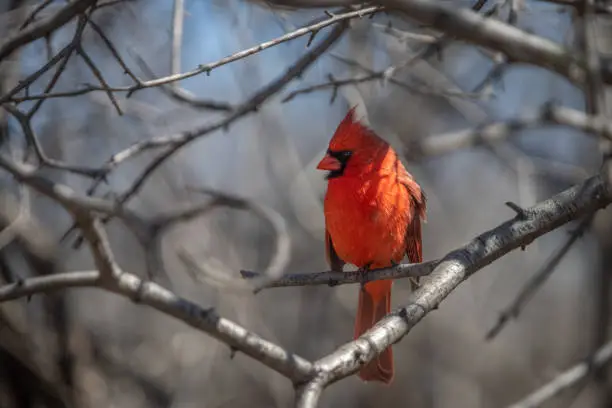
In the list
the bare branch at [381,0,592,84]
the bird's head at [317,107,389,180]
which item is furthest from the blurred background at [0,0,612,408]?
the bare branch at [381,0,592,84]

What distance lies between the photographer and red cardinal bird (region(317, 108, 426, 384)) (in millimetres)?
3094

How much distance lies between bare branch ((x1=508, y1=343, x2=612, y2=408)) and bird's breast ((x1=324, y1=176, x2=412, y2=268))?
0.78 m

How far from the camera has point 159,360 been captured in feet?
17.1

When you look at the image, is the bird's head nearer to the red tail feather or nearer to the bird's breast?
the bird's breast

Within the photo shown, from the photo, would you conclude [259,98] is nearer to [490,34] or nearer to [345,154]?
[345,154]

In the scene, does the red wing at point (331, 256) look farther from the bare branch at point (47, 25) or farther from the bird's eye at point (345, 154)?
the bare branch at point (47, 25)

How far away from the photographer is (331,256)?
136 inches

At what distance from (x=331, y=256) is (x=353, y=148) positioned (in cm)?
52

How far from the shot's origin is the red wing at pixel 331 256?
339cm

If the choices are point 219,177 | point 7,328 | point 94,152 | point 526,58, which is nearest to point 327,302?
point 219,177

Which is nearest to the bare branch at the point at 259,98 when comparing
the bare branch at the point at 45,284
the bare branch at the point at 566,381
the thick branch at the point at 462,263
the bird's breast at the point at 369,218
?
the bare branch at the point at 45,284

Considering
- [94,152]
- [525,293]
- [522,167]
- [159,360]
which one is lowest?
[525,293]

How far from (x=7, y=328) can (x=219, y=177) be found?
102 inches

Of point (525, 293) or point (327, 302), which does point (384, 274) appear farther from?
point (327, 302)
